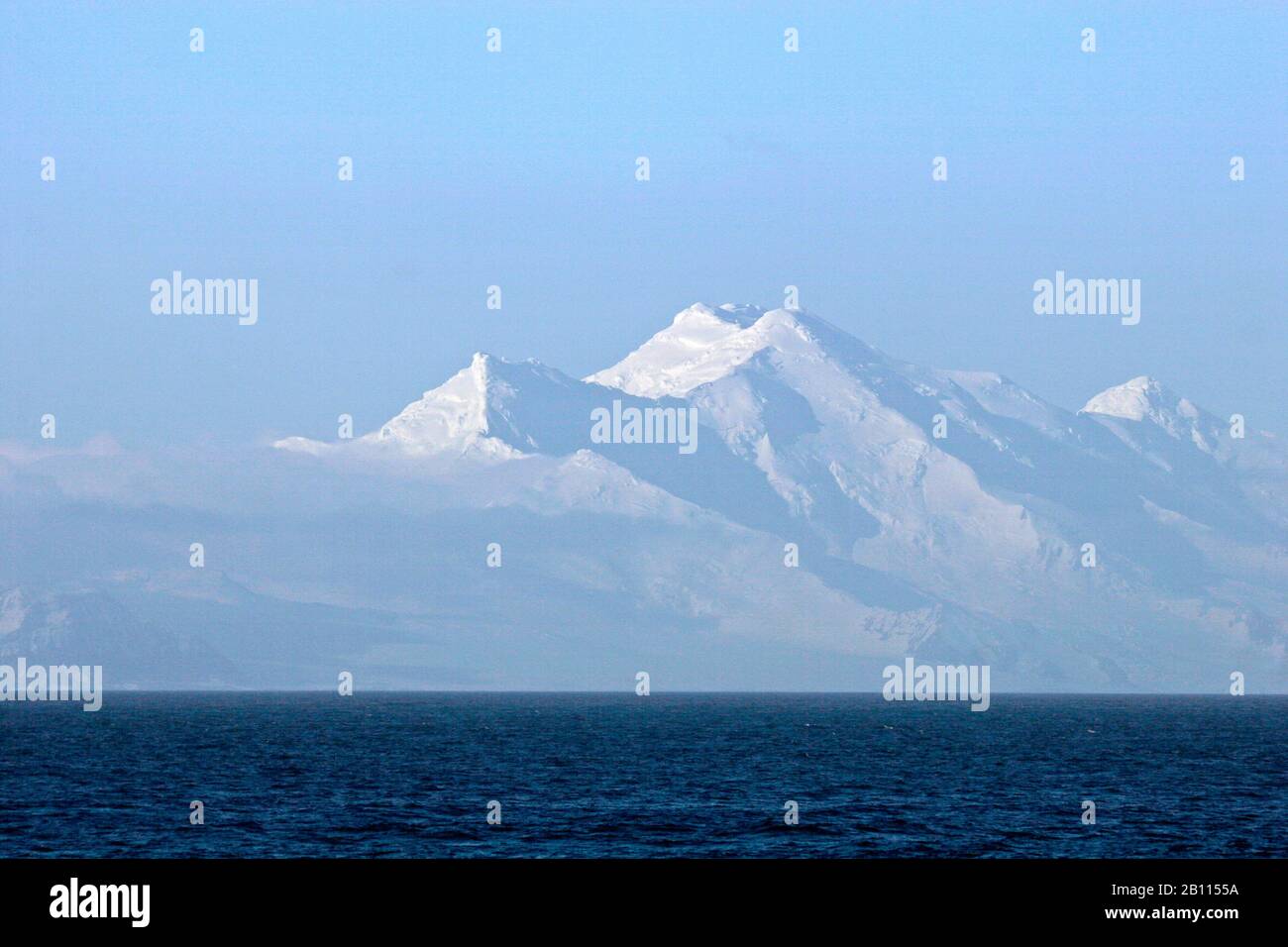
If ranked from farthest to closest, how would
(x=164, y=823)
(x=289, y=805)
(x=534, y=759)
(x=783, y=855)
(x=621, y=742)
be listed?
(x=621, y=742) < (x=534, y=759) < (x=289, y=805) < (x=164, y=823) < (x=783, y=855)

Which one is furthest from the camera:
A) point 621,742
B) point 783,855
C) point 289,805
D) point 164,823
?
point 621,742
